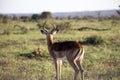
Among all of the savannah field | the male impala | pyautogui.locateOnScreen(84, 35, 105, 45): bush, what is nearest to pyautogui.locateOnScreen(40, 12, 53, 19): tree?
pyautogui.locateOnScreen(84, 35, 105, 45): bush

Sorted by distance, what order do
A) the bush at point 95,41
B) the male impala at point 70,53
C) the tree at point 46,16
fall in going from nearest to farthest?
the male impala at point 70,53
the bush at point 95,41
the tree at point 46,16

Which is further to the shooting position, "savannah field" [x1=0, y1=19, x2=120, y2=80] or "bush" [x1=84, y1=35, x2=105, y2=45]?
"bush" [x1=84, y1=35, x2=105, y2=45]

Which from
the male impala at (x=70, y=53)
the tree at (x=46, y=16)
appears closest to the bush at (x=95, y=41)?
the male impala at (x=70, y=53)

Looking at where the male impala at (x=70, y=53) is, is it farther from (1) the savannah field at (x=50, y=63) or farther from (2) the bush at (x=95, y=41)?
(2) the bush at (x=95, y=41)

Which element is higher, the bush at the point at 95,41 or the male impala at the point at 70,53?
the male impala at the point at 70,53

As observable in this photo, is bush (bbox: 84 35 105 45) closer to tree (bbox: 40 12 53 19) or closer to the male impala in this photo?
the male impala

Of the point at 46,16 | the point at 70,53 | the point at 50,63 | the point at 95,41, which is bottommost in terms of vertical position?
the point at 46,16

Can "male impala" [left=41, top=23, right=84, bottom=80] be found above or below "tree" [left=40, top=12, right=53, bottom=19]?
above

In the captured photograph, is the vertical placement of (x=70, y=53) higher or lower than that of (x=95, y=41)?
higher

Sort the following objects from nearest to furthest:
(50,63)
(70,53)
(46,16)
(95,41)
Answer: (70,53), (50,63), (95,41), (46,16)

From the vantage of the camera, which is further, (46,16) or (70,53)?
(46,16)

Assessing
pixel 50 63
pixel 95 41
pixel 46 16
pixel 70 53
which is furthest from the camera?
pixel 46 16

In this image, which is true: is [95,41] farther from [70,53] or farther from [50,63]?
[70,53]

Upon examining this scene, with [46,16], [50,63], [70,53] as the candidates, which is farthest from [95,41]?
[46,16]
